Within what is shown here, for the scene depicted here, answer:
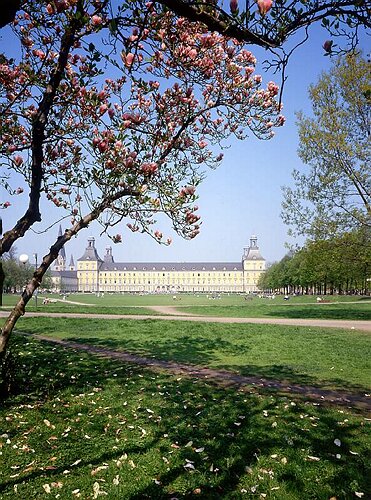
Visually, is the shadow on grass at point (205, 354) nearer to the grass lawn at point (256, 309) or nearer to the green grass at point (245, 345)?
the green grass at point (245, 345)

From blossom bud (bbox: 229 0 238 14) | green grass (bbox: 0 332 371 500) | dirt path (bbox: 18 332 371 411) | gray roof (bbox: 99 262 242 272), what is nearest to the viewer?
blossom bud (bbox: 229 0 238 14)

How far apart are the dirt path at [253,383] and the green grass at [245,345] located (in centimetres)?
54

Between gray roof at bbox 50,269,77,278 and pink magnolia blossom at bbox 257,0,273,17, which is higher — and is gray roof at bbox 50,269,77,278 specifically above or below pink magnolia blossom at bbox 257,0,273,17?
below

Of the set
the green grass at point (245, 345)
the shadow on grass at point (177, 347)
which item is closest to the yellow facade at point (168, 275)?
the green grass at point (245, 345)

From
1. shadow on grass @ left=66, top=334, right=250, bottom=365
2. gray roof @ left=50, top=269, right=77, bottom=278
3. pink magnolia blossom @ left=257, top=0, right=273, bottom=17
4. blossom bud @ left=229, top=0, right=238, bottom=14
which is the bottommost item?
shadow on grass @ left=66, top=334, right=250, bottom=365

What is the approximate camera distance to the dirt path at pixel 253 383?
25.4 feet

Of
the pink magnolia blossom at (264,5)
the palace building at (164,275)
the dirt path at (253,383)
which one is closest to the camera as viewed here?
the pink magnolia blossom at (264,5)

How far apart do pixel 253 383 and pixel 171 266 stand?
183 meters

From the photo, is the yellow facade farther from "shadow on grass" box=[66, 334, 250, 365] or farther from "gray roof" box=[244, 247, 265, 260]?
"shadow on grass" box=[66, 334, 250, 365]

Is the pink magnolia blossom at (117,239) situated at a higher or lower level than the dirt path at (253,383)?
higher

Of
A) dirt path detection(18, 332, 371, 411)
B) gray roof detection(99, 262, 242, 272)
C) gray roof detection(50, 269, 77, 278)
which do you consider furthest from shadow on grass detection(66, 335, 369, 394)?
gray roof detection(99, 262, 242, 272)

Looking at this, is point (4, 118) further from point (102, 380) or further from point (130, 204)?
point (102, 380)

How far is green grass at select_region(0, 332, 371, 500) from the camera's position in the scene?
4.28 metres

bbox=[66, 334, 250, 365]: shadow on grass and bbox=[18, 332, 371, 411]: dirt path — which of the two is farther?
bbox=[66, 334, 250, 365]: shadow on grass
